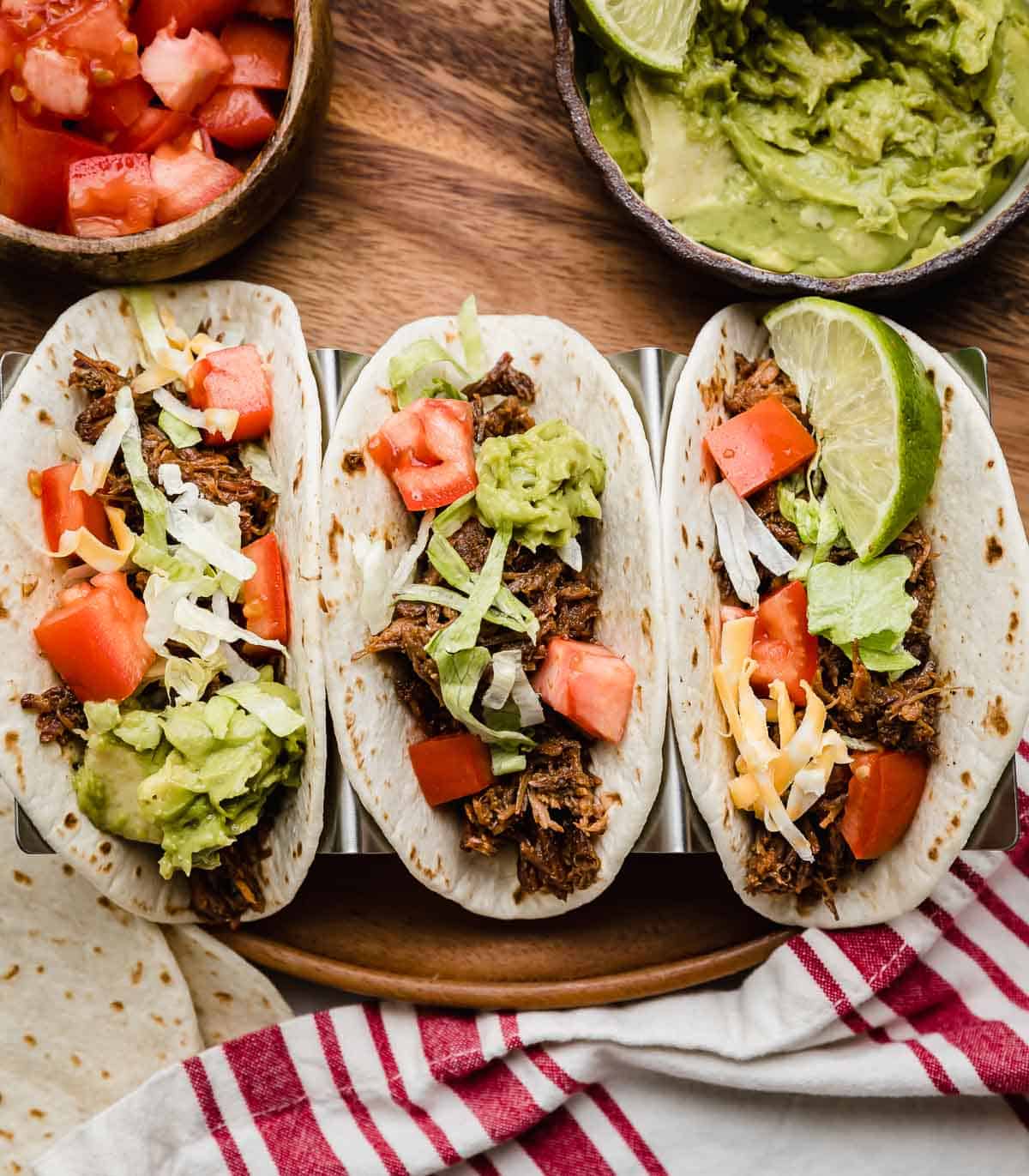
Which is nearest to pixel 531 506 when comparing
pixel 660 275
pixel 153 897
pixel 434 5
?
pixel 660 275

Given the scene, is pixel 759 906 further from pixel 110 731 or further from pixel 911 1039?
pixel 110 731

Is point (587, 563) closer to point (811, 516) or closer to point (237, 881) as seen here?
point (811, 516)

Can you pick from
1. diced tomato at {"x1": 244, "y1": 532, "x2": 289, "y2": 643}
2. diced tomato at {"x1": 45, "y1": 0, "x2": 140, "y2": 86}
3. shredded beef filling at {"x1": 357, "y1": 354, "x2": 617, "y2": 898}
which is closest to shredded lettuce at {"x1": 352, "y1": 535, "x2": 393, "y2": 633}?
shredded beef filling at {"x1": 357, "y1": 354, "x2": 617, "y2": 898}

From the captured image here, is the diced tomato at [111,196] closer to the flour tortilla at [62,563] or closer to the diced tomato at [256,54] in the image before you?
the flour tortilla at [62,563]

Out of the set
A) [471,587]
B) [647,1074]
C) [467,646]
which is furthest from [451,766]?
[647,1074]

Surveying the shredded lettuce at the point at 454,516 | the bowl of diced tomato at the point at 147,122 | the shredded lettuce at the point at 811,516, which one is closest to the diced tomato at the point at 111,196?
the bowl of diced tomato at the point at 147,122
